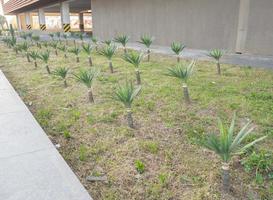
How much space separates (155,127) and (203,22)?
822 centimetres

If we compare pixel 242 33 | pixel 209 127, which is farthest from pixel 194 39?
pixel 209 127

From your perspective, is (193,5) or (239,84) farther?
(193,5)

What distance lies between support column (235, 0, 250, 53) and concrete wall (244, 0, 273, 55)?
105 mm

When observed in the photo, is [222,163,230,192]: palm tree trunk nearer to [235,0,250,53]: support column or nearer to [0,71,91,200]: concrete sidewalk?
[0,71,91,200]: concrete sidewalk

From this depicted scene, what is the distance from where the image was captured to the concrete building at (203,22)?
8.77 metres

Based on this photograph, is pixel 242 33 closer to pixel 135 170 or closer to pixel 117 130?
pixel 117 130

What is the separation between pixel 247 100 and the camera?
14.6 feet

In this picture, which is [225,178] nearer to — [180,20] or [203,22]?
[203,22]

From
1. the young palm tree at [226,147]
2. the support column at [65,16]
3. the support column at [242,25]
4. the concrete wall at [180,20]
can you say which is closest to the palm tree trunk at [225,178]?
the young palm tree at [226,147]

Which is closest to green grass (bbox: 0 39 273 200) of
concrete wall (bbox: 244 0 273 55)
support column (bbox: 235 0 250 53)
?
concrete wall (bbox: 244 0 273 55)

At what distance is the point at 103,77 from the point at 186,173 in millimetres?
4252

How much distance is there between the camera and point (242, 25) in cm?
915

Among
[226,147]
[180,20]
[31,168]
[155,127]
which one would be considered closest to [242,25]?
[180,20]

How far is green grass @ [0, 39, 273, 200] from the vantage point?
2.44 meters
